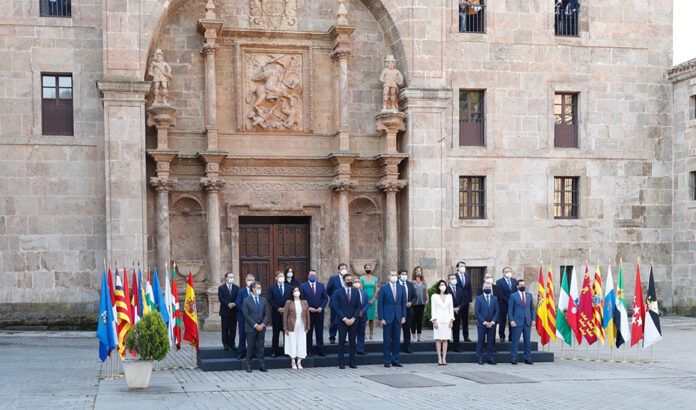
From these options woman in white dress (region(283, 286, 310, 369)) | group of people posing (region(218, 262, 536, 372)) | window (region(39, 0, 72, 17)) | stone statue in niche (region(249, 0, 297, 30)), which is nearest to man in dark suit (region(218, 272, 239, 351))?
group of people posing (region(218, 262, 536, 372))

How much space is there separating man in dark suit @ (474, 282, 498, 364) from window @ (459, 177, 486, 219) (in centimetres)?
918

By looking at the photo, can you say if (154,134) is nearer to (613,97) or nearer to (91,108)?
(91,108)

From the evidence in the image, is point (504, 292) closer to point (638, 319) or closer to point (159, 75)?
point (638, 319)

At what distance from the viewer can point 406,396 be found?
15031mm

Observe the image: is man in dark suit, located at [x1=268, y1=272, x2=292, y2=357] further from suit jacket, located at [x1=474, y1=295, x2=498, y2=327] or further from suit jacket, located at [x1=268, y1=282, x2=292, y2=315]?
suit jacket, located at [x1=474, y1=295, x2=498, y2=327]

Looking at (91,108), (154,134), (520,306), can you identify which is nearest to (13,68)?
(91,108)

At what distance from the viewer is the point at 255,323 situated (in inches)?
720

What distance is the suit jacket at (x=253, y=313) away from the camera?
18266mm

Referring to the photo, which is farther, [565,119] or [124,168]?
[565,119]

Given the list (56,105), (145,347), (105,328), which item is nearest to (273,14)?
(56,105)

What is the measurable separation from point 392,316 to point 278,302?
2.43 m

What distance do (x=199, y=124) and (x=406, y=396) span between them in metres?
14.3

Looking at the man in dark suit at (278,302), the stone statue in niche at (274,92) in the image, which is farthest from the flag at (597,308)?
the stone statue in niche at (274,92)

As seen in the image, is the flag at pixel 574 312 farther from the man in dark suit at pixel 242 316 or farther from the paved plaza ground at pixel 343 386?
the man in dark suit at pixel 242 316
